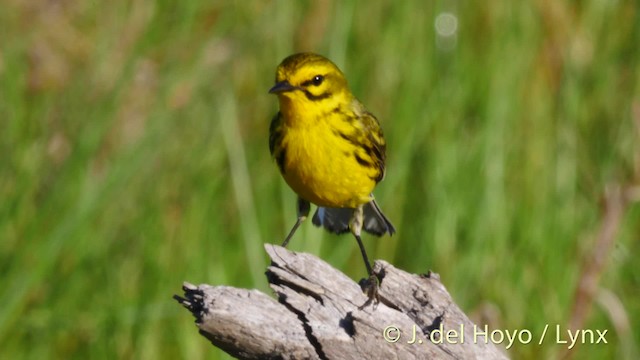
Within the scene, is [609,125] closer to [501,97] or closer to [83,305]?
[501,97]

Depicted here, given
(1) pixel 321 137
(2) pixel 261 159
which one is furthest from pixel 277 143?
(2) pixel 261 159

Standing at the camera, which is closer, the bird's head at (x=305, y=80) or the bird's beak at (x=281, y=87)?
the bird's beak at (x=281, y=87)

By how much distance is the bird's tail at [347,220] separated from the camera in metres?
5.34

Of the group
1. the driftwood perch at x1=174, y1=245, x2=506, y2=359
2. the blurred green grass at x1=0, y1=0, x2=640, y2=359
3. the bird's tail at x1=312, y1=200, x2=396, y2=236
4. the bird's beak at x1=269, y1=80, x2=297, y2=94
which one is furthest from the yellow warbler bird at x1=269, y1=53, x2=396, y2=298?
the blurred green grass at x1=0, y1=0, x2=640, y2=359

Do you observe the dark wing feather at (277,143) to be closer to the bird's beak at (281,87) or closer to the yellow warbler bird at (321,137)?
the yellow warbler bird at (321,137)

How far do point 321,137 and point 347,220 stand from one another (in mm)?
707

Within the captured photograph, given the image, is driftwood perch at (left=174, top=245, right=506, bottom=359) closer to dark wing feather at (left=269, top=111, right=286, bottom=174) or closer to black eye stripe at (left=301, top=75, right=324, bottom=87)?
dark wing feather at (left=269, top=111, right=286, bottom=174)

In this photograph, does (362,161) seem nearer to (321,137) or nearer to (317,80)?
(321,137)

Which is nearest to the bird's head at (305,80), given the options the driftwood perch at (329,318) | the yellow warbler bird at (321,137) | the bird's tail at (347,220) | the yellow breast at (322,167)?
the yellow warbler bird at (321,137)

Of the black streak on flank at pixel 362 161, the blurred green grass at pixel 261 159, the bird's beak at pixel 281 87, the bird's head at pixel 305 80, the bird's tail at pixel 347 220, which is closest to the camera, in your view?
the bird's beak at pixel 281 87

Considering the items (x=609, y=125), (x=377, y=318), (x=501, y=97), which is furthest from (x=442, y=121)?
(x=377, y=318)

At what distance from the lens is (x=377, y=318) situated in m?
3.66

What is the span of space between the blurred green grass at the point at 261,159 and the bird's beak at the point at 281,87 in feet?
Answer: 3.20

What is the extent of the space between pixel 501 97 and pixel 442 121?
311 millimetres
